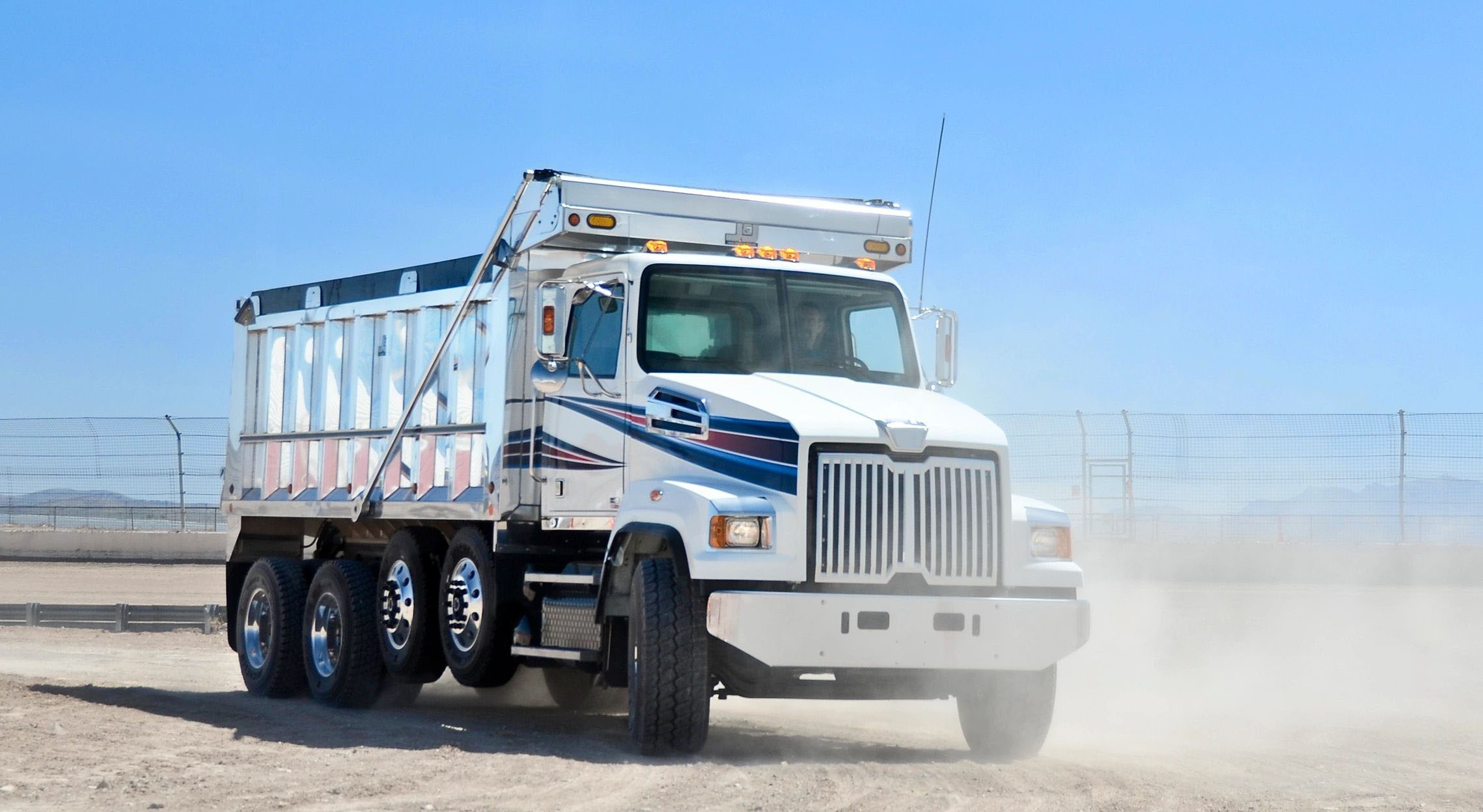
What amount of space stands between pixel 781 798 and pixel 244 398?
9.22 metres

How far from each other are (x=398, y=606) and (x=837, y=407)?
15.8 feet

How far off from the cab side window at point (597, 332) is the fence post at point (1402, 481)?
18.5 meters

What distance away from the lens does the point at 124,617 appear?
2166 centimetres

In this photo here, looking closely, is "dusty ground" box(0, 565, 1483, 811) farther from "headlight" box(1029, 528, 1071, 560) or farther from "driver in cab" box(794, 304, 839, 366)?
"driver in cab" box(794, 304, 839, 366)

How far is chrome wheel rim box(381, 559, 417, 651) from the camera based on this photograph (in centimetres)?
1378

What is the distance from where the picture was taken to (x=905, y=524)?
34.4ft

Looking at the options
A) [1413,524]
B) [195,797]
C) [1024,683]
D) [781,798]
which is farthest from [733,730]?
[1413,524]

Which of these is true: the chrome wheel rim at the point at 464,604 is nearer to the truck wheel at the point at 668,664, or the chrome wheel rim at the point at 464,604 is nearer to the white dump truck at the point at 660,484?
the white dump truck at the point at 660,484

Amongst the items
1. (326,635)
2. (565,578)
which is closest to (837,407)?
(565,578)

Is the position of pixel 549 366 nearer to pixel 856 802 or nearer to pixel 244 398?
pixel 856 802

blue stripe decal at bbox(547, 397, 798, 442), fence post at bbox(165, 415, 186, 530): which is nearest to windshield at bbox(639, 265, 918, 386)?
blue stripe decal at bbox(547, 397, 798, 442)

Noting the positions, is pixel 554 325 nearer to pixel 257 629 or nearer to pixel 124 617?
pixel 257 629

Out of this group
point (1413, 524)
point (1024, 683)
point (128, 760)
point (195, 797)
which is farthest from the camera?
point (1413, 524)

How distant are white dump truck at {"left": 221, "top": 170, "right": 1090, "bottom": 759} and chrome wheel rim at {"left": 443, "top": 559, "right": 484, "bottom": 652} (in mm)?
36
